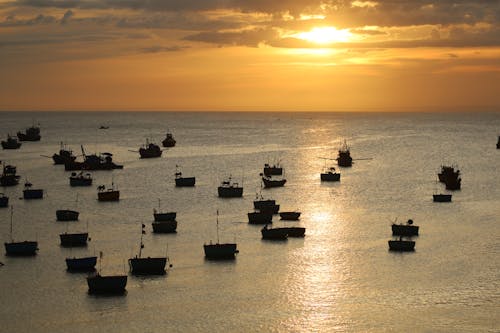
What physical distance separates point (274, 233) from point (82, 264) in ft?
85.5

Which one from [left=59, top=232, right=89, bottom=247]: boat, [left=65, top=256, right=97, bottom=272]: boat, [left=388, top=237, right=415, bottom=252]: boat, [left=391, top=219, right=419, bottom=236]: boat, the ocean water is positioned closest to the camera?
the ocean water

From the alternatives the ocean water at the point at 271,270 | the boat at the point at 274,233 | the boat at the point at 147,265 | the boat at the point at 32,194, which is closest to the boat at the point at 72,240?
the ocean water at the point at 271,270

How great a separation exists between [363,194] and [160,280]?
7066 centimetres

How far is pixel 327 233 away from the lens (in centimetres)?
10031

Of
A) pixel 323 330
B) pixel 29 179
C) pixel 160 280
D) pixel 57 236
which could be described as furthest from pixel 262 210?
pixel 29 179

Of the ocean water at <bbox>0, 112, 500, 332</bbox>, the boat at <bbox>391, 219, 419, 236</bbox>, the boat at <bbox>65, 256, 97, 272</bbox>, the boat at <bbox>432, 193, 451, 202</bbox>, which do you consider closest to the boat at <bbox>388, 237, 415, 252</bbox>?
the ocean water at <bbox>0, 112, 500, 332</bbox>

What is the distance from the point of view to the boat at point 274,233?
93.9 metres

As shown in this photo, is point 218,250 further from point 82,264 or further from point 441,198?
point 441,198

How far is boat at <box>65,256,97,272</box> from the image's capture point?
77188 millimetres

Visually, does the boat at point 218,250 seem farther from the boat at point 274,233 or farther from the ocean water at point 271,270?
the boat at point 274,233

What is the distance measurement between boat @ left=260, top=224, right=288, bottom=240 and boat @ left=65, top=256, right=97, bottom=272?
24.5 m

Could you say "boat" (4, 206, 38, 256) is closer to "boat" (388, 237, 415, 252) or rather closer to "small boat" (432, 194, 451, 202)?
"boat" (388, 237, 415, 252)

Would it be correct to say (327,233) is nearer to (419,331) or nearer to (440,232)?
(440,232)

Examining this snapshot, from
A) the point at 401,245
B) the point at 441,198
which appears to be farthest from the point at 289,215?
the point at 441,198
